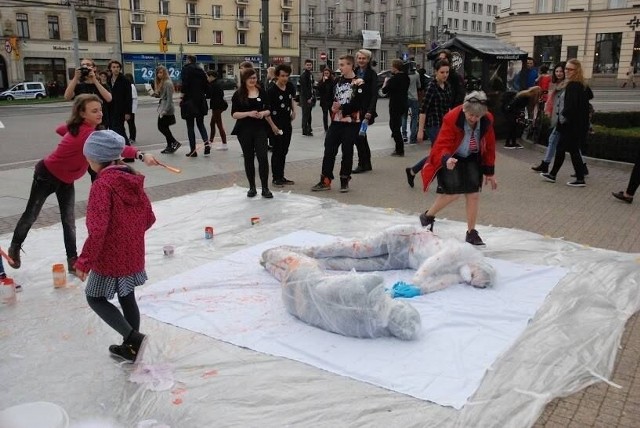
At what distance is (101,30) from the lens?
52.2 metres

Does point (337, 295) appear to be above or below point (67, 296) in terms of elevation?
above

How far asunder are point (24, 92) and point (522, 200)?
38288 millimetres

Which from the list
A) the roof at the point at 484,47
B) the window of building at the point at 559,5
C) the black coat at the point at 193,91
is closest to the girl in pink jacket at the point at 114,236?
the black coat at the point at 193,91

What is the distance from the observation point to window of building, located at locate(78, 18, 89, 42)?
50491 millimetres

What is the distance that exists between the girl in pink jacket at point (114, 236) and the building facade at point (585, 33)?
43301 millimetres

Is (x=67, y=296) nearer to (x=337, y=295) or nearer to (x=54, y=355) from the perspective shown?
(x=54, y=355)

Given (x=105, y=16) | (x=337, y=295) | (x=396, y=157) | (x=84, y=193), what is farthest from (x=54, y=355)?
(x=105, y=16)

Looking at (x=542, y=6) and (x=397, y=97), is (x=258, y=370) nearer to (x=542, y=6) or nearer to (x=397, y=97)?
(x=397, y=97)

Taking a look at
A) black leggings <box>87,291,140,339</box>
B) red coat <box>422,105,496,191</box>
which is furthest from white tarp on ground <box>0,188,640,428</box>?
red coat <box>422,105,496,191</box>

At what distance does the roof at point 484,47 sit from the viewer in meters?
13.8

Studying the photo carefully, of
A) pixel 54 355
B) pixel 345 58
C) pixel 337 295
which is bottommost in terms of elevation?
pixel 54 355

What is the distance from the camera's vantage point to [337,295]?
149 inches

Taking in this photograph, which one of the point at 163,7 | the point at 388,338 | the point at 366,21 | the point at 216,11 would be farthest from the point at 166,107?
the point at 366,21

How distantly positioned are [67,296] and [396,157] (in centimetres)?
783
